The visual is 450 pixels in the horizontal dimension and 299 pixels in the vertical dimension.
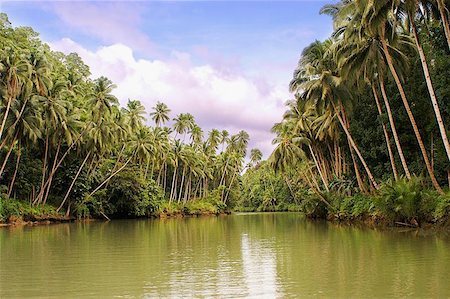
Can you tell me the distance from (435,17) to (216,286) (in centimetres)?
1900

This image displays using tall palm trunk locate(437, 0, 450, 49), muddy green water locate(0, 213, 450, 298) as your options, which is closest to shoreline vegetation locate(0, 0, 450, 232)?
tall palm trunk locate(437, 0, 450, 49)

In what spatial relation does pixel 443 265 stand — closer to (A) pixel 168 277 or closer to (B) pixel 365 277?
(B) pixel 365 277

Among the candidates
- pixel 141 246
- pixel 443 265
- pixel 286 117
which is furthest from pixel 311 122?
pixel 443 265

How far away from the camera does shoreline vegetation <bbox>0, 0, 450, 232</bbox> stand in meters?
25.2

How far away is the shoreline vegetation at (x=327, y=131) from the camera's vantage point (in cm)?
2519

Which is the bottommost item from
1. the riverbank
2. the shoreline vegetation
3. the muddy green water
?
the muddy green water

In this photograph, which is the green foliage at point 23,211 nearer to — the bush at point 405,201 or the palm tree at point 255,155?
the bush at point 405,201

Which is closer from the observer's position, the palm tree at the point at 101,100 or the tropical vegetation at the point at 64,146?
the tropical vegetation at the point at 64,146

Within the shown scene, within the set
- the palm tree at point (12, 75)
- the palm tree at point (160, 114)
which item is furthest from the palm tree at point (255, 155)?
the palm tree at point (12, 75)

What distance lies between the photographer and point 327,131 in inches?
1577

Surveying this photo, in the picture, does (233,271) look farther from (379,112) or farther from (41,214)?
(41,214)

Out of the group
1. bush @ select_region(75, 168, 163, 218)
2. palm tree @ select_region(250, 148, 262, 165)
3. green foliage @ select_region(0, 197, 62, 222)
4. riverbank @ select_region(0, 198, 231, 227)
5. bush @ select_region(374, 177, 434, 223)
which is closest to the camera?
bush @ select_region(374, 177, 434, 223)

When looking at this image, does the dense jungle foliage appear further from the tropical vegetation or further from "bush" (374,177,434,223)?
the tropical vegetation

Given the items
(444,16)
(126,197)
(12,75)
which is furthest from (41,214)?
(444,16)
